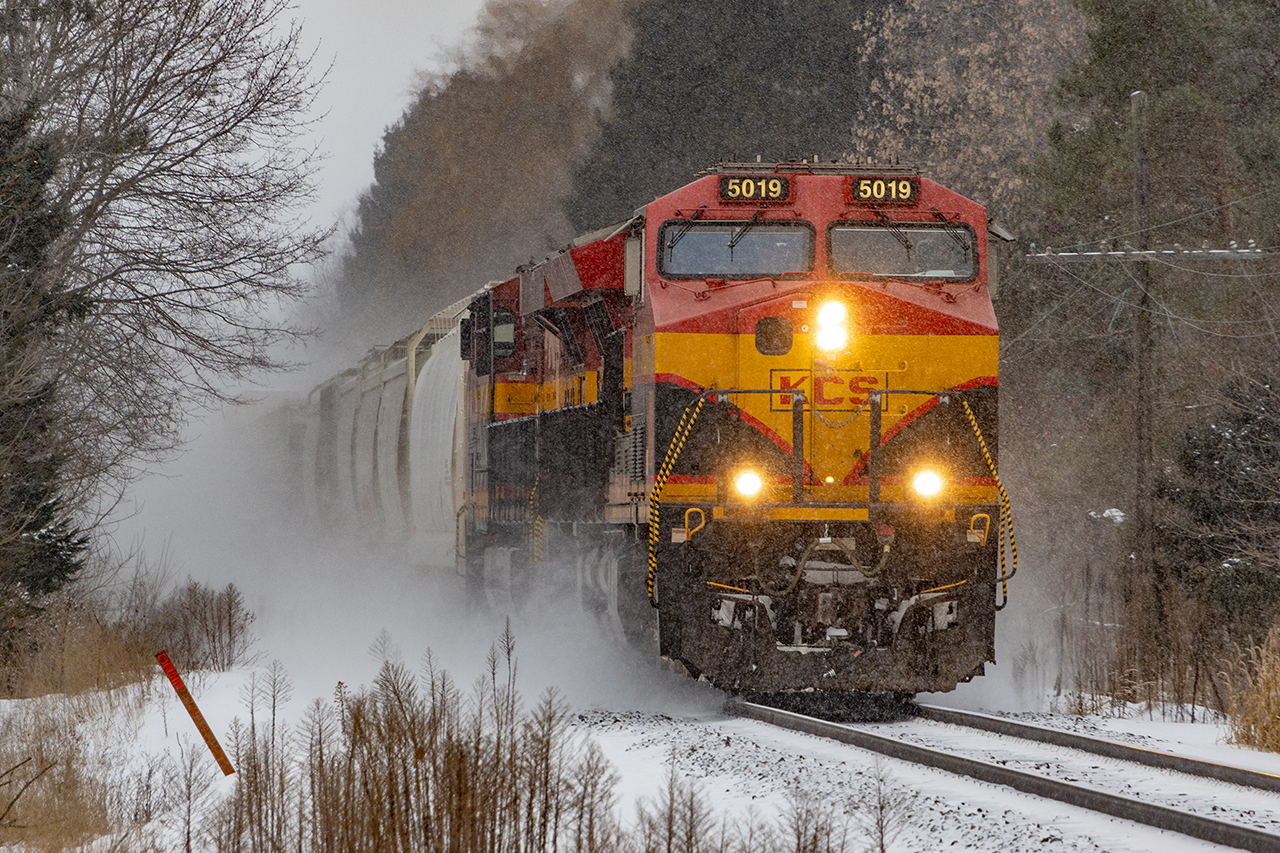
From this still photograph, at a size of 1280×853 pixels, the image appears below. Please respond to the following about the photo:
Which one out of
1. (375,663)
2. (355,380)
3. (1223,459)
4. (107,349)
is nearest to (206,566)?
(355,380)

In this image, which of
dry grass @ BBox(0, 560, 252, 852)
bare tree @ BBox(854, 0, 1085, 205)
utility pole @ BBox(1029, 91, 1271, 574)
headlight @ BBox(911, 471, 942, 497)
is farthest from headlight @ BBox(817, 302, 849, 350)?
bare tree @ BBox(854, 0, 1085, 205)

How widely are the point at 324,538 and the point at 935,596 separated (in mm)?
16800

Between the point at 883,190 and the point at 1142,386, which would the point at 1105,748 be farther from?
the point at 1142,386

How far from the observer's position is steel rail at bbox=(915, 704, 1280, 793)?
703 centimetres

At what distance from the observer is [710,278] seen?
10008mm

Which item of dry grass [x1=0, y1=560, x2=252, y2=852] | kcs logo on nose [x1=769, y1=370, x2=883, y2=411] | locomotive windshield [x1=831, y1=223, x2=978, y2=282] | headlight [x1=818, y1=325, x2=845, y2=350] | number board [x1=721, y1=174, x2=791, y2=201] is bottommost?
dry grass [x1=0, y1=560, x2=252, y2=852]

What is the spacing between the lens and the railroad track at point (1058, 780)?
5.75 metres

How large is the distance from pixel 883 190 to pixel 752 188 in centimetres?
100

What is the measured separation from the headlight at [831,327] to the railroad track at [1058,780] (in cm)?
269

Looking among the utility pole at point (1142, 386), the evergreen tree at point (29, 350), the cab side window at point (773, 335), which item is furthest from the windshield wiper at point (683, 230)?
the utility pole at point (1142, 386)

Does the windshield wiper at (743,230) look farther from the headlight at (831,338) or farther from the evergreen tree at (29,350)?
the evergreen tree at (29,350)

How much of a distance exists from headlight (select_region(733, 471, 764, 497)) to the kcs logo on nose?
72cm

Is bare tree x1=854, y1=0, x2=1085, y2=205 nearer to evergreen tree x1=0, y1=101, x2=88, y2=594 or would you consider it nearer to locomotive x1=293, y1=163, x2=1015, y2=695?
locomotive x1=293, y1=163, x2=1015, y2=695

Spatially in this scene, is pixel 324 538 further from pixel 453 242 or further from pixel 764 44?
pixel 453 242
